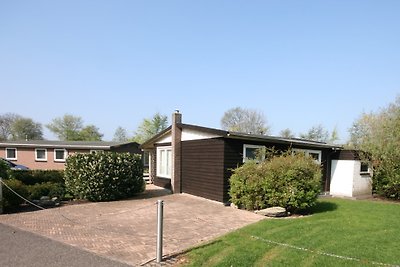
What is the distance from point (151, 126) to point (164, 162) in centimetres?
3324

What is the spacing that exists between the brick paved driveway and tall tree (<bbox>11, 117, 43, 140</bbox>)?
61.9m

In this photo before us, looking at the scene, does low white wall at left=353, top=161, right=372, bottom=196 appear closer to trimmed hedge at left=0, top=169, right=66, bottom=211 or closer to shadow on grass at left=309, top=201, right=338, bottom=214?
shadow on grass at left=309, top=201, right=338, bottom=214

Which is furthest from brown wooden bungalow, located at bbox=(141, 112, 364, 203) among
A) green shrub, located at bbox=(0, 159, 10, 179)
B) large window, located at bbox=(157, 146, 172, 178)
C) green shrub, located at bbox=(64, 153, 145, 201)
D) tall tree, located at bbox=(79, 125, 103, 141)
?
tall tree, located at bbox=(79, 125, 103, 141)

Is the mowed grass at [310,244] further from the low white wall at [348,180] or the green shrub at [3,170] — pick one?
the green shrub at [3,170]

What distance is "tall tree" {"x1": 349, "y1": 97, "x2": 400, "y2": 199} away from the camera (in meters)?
15.5

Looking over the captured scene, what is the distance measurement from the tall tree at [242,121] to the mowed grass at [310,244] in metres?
38.2

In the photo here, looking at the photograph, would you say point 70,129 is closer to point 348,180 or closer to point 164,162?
point 164,162

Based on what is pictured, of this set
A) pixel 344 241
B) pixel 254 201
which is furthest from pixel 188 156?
pixel 344 241

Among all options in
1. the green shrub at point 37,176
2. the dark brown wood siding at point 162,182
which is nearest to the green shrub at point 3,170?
the green shrub at point 37,176

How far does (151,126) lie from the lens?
50594mm

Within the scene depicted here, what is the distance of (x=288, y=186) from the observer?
1065 centimetres

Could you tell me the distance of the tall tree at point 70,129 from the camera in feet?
214

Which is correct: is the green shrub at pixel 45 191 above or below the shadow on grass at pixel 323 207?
above

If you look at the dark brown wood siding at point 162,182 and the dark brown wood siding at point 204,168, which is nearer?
the dark brown wood siding at point 204,168
